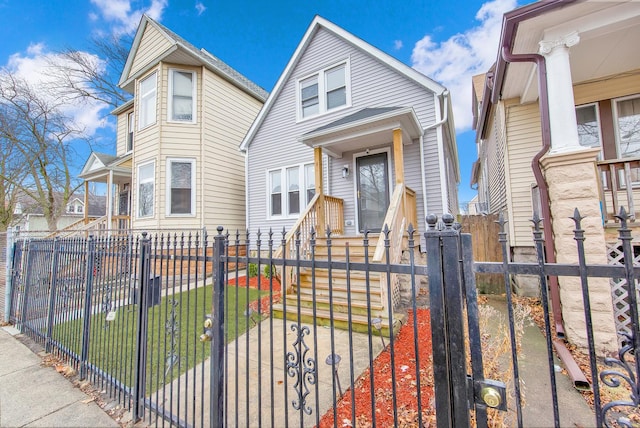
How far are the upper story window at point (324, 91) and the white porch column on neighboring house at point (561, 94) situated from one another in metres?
5.15

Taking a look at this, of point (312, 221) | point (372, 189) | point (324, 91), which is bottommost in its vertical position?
point (312, 221)

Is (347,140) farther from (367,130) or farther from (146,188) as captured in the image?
(146,188)

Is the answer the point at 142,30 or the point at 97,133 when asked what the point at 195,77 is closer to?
the point at 142,30

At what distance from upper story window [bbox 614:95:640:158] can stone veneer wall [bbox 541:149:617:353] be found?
3.19 meters

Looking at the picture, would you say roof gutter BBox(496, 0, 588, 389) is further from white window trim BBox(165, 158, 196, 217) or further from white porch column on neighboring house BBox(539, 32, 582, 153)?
white window trim BBox(165, 158, 196, 217)

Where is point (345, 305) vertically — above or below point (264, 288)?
above

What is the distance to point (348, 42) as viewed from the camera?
851cm

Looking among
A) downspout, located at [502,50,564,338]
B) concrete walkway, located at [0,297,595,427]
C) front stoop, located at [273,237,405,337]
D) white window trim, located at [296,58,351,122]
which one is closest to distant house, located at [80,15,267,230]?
white window trim, located at [296,58,351,122]

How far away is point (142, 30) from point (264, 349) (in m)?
12.6

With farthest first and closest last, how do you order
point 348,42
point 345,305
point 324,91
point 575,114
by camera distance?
point 324,91 < point 348,42 < point 345,305 < point 575,114

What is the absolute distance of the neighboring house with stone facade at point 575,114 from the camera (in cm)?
370

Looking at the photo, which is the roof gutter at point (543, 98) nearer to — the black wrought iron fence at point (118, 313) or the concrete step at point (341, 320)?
the concrete step at point (341, 320)

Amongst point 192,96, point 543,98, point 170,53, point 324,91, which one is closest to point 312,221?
point 324,91

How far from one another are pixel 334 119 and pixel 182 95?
5905 millimetres
